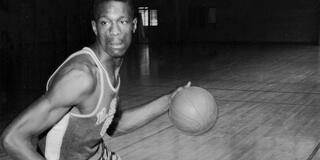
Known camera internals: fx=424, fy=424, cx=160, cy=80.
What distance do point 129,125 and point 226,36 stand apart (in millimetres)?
18310

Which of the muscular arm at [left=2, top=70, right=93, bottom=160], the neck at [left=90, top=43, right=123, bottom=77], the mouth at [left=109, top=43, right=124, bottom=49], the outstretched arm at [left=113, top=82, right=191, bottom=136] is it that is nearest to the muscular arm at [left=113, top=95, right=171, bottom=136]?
the outstretched arm at [left=113, top=82, right=191, bottom=136]

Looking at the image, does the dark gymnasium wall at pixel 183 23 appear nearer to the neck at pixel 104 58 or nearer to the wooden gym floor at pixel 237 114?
the wooden gym floor at pixel 237 114

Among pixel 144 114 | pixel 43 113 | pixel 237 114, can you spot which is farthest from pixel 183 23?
pixel 43 113

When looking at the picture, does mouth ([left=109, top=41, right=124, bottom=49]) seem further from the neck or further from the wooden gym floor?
the wooden gym floor

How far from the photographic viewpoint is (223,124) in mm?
4812

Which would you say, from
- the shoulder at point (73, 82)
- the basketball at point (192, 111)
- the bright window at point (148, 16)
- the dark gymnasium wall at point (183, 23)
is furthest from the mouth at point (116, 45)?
the bright window at point (148, 16)

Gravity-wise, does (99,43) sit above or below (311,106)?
above

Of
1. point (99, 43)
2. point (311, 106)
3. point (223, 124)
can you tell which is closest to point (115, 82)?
point (99, 43)

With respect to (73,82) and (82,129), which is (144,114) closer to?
(82,129)

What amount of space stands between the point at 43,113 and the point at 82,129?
0.28 meters

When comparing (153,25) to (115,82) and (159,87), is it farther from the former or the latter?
(115,82)

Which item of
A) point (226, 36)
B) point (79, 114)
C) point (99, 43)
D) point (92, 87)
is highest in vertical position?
point (99, 43)

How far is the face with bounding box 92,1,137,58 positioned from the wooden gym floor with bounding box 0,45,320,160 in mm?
2060

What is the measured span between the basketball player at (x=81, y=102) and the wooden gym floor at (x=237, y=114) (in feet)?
6.13
